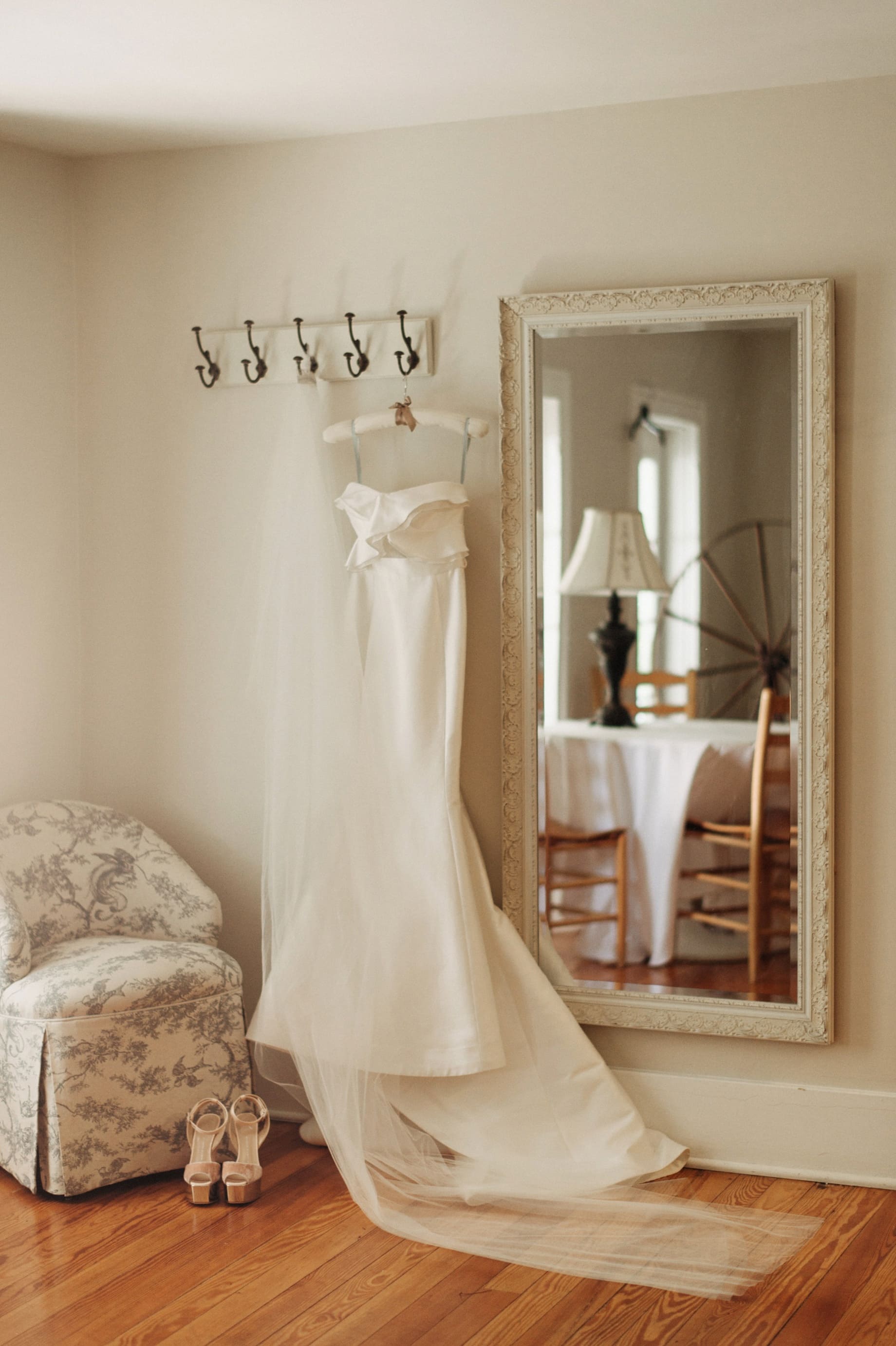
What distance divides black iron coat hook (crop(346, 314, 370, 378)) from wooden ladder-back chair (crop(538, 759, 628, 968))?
1.04 meters

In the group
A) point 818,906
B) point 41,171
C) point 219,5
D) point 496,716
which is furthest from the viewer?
point 41,171

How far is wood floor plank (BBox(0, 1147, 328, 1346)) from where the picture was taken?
85.5 inches

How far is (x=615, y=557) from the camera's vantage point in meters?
2.91

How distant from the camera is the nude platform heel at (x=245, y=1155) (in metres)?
2.67

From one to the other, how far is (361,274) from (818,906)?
189 cm

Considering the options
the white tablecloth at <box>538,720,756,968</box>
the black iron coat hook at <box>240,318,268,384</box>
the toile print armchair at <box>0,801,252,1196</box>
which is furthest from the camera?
the black iron coat hook at <box>240,318,268,384</box>

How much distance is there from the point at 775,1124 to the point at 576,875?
725mm

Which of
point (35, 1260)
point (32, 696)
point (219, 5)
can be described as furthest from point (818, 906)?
point (219, 5)

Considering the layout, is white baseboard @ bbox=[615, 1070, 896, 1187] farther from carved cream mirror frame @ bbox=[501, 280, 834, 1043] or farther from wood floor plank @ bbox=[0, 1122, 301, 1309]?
wood floor plank @ bbox=[0, 1122, 301, 1309]

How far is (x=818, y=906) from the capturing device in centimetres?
281

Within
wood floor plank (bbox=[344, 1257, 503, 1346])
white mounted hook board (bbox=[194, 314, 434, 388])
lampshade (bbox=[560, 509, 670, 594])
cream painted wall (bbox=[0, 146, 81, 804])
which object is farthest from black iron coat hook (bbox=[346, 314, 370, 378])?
wood floor plank (bbox=[344, 1257, 503, 1346])

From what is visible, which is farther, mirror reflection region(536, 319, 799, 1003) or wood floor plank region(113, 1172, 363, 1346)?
mirror reflection region(536, 319, 799, 1003)

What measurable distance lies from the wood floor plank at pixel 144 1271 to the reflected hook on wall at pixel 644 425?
1878mm

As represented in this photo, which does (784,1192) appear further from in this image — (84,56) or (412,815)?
(84,56)
